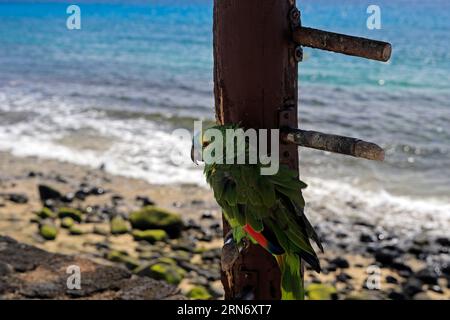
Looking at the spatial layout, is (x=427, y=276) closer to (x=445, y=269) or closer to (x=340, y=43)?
(x=445, y=269)

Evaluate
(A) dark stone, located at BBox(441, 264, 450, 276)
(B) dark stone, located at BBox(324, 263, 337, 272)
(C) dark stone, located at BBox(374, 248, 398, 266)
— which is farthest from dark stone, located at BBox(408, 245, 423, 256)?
(B) dark stone, located at BBox(324, 263, 337, 272)

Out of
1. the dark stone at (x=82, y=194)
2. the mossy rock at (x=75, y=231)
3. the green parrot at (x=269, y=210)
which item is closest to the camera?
the green parrot at (x=269, y=210)

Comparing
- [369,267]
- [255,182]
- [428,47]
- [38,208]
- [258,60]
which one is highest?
[428,47]

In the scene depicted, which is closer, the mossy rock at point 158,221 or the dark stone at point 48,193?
the mossy rock at point 158,221

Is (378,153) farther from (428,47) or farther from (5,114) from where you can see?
(428,47)

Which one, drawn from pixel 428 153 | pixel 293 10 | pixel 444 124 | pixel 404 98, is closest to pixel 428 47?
pixel 404 98

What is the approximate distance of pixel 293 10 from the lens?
3.04 m

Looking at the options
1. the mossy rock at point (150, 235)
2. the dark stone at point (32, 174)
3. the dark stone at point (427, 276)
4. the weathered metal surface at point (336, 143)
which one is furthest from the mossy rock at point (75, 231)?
the weathered metal surface at point (336, 143)

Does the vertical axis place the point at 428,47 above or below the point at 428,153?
above

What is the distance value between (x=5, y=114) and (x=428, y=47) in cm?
2146

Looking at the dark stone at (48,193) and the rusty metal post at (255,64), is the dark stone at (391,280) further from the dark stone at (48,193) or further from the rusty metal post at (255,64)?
the rusty metal post at (255,64)

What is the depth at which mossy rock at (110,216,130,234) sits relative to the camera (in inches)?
389

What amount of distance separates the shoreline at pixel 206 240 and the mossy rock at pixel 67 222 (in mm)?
81

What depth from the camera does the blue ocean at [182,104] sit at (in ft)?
42.7
